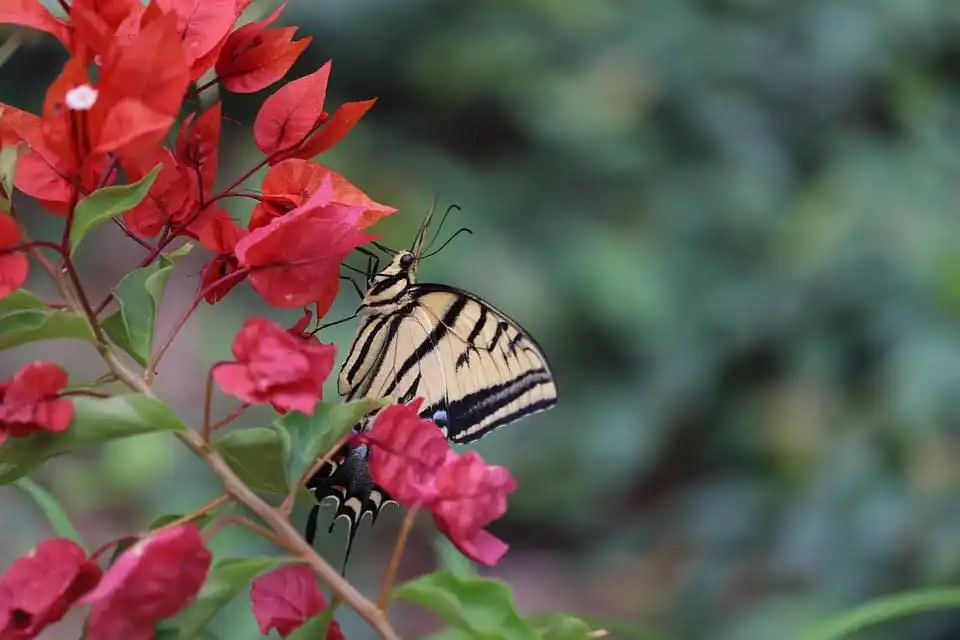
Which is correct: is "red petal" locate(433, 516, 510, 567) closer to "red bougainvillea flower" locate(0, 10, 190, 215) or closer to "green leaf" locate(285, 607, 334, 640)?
"green leaf" locate(285, 607, 334, 640)

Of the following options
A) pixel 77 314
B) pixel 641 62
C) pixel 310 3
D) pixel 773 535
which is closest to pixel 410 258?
pixel 77 314

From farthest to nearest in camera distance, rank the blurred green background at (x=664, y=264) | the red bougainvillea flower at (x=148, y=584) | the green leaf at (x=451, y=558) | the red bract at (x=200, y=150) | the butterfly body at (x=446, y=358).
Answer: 1. the blurred green background at (x=664, y=264)
2. the butterfly body at (x=446, y=358)
3. the green leaf at (x=451, y=558)
4. the red bract at (x=200, y=150)
5. the red bougainvillea flower at (x=148, y=584)

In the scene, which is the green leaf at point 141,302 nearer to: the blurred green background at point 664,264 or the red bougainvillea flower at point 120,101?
the red bougainvillea flower at point 120,101

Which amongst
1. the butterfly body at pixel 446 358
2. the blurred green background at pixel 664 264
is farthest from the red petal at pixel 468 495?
the blurred green background at pixel 664 264

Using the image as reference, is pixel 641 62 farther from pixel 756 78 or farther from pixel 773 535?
pixel 773 535

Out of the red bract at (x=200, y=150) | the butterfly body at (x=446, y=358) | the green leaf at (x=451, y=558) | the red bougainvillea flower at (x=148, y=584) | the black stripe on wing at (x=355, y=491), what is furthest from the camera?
the butterfly body at (x=446, y=358)

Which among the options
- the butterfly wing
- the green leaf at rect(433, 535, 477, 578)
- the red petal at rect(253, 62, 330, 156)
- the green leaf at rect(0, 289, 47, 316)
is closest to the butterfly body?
the butterfly wing
